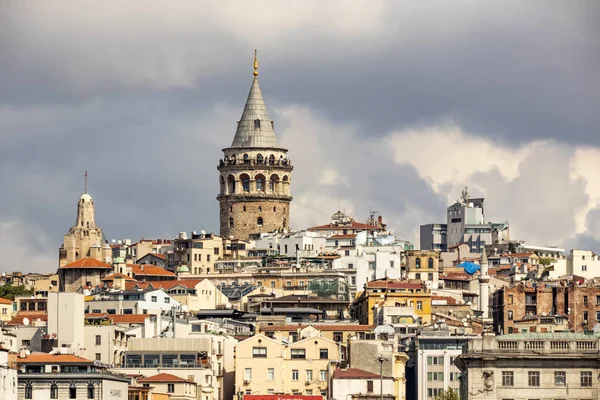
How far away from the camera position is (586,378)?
129375 millimetres

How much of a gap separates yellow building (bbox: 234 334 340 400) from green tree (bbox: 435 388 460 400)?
7.15 metres

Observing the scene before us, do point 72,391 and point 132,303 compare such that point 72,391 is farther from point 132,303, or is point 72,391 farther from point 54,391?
point 132,303

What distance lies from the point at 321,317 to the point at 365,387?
148 ft

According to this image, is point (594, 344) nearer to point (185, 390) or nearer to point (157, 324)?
point (185, 390)

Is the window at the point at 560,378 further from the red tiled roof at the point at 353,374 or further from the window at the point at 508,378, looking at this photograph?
the red tiled roof at the point at 353,374

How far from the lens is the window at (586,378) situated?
129 metres

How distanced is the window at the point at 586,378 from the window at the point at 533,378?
2.35 metres

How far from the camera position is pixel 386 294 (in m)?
197

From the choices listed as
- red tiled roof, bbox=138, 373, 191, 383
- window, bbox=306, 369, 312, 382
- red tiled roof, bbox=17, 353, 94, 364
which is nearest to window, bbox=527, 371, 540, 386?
red tiled roof, bbox=138, 373, 191, 383

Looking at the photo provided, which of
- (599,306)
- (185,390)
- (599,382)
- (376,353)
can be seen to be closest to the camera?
(599,382)

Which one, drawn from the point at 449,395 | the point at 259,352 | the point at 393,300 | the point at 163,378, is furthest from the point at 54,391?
the point at 393,300

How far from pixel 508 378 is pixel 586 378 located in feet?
13.6

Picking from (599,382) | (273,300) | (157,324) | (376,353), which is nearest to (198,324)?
(157,324)

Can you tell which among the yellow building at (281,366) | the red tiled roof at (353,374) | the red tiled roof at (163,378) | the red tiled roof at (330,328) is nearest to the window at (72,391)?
Result: the red tiled roof at (163,378)
